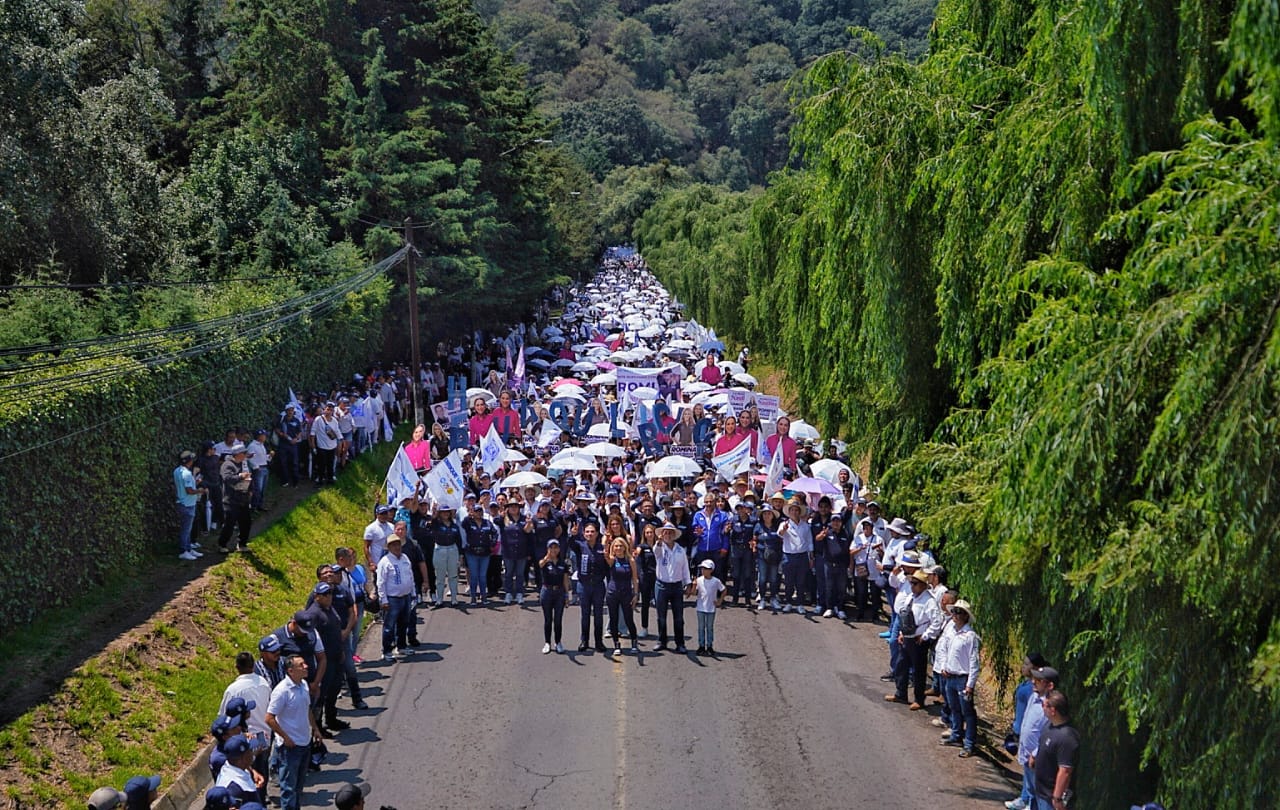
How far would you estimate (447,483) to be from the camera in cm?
1898

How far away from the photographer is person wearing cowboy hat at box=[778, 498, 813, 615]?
1748 cm

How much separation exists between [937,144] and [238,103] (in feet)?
103

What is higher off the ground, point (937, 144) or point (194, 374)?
point (937, 144)

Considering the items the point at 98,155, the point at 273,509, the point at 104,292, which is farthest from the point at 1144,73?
the point at 98,155

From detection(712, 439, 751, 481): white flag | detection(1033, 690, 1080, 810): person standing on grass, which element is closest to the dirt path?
detection(712, 439, 751, 481): white flag

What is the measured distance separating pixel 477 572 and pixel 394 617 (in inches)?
111

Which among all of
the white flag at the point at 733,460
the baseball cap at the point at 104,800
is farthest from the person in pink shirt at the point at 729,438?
the baseball cap at the point at 104,800

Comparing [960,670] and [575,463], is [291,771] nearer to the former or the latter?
[960,670]

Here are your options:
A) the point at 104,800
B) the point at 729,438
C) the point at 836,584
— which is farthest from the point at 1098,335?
the point at 729,438

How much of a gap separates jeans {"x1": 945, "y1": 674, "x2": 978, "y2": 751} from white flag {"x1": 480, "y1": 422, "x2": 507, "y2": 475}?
11.5m

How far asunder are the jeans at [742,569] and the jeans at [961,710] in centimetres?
552

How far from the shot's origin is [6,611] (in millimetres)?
13047

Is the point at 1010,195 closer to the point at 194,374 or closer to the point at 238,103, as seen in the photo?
the point at 194,374

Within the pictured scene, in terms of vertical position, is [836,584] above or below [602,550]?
below
